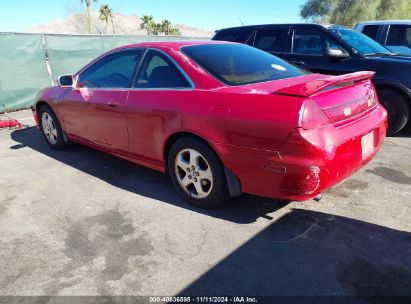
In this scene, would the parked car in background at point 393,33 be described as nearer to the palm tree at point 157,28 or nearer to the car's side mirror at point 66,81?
the car's side mirror at point 66,81

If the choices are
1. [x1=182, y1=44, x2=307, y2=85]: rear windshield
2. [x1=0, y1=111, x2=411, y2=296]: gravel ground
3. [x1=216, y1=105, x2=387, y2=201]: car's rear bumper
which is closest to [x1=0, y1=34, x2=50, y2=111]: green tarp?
[x1=0, y1=111, x2=411, y2=296]: gravel ground

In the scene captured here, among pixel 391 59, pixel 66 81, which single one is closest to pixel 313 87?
pixel 66 81

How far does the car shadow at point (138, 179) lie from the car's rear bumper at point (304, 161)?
0.45 m

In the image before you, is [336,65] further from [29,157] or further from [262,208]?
[29,157]

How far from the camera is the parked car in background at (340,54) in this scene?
5328mm

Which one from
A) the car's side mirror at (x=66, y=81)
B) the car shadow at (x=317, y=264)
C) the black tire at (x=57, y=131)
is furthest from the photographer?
the black tire at (x=57, y=131)

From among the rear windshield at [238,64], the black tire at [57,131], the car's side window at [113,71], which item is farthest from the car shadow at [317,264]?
the black tire at [57,131]

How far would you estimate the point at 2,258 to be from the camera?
2803 millimetres

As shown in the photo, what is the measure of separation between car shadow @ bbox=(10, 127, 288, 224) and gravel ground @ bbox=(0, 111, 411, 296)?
2 centimetres

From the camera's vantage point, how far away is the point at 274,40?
666cm

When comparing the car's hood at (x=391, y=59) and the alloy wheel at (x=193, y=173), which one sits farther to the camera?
the car's hood at (x=391, y=59)

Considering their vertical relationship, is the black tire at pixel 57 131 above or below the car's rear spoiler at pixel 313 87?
below

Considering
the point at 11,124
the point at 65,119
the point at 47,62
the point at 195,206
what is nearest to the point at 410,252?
the point at 195,206

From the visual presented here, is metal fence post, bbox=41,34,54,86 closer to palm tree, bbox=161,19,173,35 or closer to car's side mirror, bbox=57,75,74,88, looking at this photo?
car's side mirror, bbox=57,75,74,88
